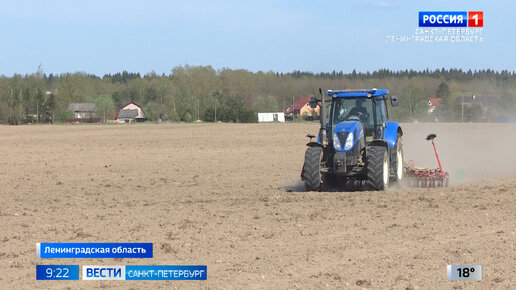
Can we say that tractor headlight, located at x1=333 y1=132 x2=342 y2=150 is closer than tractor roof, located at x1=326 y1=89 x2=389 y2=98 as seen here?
Yes

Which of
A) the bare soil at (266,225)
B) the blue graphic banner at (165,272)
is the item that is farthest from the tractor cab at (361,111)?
the blue graphic banner at (165,272)

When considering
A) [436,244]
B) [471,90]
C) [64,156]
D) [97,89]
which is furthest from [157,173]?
[97,89]

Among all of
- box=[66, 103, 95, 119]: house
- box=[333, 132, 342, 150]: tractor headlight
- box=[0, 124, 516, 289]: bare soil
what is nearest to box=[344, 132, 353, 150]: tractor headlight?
box=[333, 132, 342, 150]: tractor headlight

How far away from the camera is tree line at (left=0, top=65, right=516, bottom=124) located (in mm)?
83625

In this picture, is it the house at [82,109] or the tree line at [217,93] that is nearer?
the tree line at [217,93]

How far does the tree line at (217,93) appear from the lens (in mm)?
83625

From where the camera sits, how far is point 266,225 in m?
10.9

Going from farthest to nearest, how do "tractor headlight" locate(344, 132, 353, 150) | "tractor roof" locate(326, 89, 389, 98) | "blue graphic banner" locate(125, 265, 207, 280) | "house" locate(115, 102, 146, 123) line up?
"house" locate(115, 102, 146, 123)
"tractor roof" locate(326, 89, 389, 98)
"tractor headlight" locate(344, 132, 353, 150)
"blue graphic banner" locate(125, 265, 207, 280)

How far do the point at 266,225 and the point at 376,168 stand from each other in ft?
14.5
